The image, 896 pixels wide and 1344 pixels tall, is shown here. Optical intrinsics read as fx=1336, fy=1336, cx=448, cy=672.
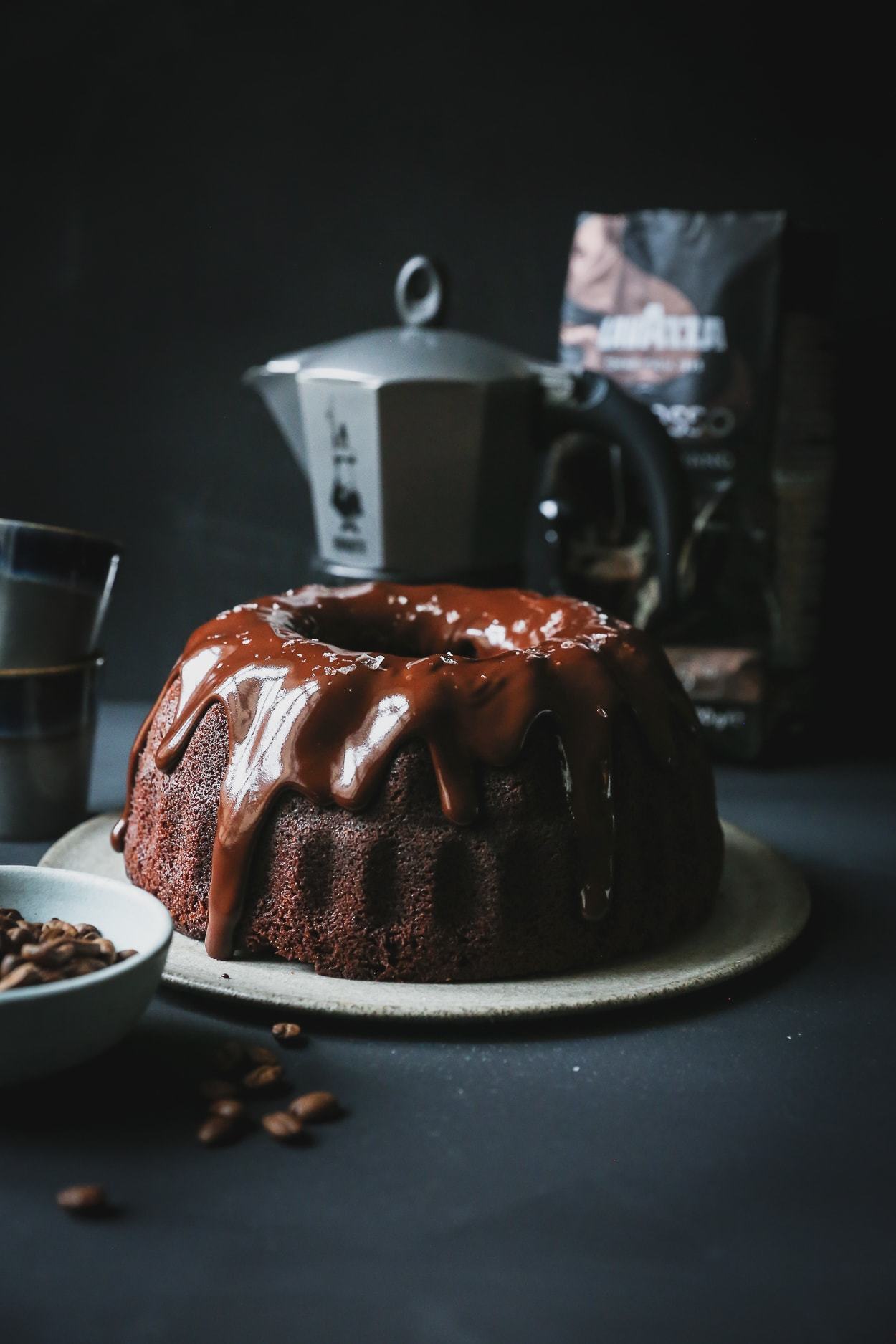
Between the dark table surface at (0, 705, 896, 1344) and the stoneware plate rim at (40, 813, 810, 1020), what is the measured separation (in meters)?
0.02

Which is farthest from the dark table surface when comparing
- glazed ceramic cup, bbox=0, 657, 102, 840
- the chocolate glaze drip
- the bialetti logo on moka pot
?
the bialetti logo on moka pot

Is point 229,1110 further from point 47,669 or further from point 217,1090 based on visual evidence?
point 47,669

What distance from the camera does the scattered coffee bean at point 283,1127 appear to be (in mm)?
773

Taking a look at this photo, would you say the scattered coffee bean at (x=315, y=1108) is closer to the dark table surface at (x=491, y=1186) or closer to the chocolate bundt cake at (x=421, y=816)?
the dark table surface at (x=491, y=1186)

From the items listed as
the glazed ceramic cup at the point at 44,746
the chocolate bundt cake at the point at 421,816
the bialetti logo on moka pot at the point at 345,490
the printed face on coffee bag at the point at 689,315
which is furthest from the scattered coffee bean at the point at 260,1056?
the printed face on coffee bag at the point at 689,315

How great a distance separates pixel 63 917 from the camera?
956 mm

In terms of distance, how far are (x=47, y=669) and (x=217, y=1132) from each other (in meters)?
0.68

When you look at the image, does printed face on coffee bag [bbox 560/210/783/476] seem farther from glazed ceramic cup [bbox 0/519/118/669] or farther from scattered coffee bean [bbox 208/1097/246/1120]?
scattered coffee bean [bbox 208/1097/246/1120]

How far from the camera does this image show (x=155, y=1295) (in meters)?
0.64

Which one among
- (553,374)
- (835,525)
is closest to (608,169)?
(553,374)

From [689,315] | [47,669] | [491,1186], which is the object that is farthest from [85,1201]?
[689,315]

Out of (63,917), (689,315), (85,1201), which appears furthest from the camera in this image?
(689,315)

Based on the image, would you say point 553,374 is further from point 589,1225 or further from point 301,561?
point 589,1225

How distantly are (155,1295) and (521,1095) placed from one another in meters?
0.28
